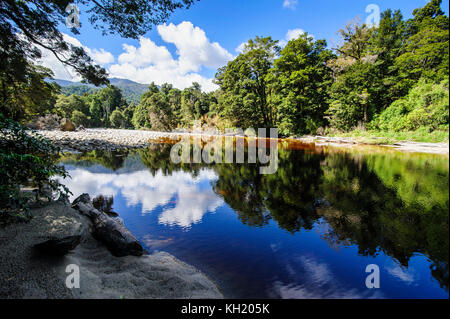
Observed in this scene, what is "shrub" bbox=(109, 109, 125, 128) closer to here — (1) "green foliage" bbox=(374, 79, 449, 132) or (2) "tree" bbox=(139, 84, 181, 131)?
(2) "tree" bbox=(139, 84, 181, 131)

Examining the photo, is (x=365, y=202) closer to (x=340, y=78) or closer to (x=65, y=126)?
(x=340, y=78)

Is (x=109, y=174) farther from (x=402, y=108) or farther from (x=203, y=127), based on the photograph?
(x=203, y=127)

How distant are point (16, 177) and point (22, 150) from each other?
66cm

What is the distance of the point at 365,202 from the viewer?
18.5ft

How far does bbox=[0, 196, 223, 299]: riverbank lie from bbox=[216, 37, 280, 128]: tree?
30.8 metres

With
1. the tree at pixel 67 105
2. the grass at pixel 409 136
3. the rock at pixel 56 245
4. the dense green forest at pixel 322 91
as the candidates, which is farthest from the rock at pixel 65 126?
the grass at pixel 409 136

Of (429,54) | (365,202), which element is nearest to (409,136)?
(429,54)

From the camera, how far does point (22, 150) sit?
3.60 m

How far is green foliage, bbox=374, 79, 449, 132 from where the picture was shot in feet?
6.77

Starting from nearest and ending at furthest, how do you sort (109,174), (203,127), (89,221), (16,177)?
(16,177) → (89,221) → (109,174) → (203,127)

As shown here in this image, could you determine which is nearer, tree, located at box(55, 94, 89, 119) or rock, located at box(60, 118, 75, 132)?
rock, located at box(60, 118, 75, 132)

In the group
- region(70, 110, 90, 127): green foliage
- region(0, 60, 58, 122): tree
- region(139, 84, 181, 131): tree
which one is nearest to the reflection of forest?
region(0, 60, 58, 122): tree

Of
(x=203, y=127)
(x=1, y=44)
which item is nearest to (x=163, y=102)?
(x=203, y=127)

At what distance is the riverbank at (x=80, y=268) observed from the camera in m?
2.09
